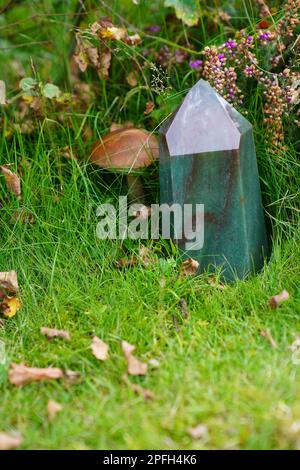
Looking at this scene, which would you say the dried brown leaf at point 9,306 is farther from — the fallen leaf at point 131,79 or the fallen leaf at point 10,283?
the fallen leaf at point 131,79

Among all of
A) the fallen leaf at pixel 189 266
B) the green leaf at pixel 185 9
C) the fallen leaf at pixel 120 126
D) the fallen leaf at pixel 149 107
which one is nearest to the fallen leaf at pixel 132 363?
the fallen leaf at pixel 189 266

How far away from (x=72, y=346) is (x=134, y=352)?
25 centimetres

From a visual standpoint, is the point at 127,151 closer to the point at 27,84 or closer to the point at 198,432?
the point at 27,84

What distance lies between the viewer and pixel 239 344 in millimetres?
2379

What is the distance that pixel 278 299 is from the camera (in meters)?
2.60

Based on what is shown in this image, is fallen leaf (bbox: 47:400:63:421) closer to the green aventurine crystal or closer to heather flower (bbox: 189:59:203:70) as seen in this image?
the green aventurine crystal

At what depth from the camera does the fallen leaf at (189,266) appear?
284 cm

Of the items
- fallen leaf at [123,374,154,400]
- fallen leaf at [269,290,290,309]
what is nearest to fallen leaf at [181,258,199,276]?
fallen leaf at [269,290,290,309]

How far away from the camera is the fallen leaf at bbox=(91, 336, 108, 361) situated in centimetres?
235

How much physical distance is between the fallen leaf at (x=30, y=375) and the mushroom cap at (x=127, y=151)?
3.73ft

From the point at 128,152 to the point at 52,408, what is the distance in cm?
140

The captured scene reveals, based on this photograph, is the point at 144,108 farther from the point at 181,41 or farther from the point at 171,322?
the point at 171,322

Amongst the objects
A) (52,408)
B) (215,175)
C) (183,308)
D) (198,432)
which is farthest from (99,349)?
(215,175)

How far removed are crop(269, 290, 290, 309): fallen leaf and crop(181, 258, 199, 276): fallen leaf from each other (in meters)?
0.39
